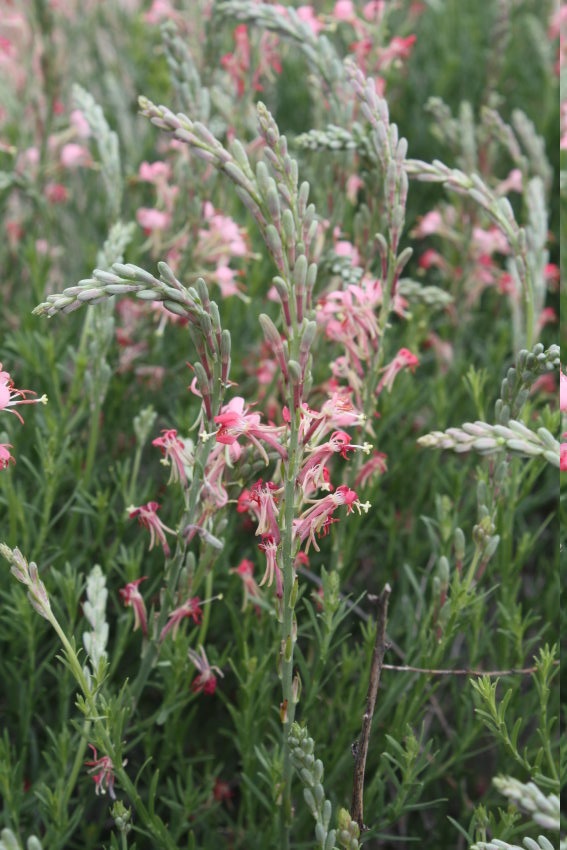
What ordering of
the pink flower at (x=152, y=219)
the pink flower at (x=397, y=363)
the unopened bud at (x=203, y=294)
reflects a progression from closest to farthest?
1. the unopened bud at (x=203, y=294)
2. the pink flower at (x=397, y=363)
3. the pink flower at (x=152, y=219)

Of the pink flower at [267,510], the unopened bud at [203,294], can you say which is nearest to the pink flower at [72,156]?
the unopened bud at [203,294]

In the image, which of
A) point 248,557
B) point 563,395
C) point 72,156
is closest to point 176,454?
point 563,395

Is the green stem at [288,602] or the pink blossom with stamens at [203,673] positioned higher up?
the green stem at [288,602]

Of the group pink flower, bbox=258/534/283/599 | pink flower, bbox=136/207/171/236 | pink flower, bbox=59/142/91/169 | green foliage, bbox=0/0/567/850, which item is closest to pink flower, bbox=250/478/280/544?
pink flower, bbox=258/534/283/599

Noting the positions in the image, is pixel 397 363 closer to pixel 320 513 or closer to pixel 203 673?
pixel 320 513

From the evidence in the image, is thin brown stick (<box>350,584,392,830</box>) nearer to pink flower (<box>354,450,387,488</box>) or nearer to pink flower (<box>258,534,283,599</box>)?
pink flower (<box>258,534,283,599</box>)

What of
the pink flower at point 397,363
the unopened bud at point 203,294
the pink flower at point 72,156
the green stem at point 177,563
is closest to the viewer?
the unopened bud at point 203,294

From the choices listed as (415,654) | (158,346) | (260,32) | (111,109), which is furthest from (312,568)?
(111,109)

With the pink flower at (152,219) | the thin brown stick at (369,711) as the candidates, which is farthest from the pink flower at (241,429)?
the pink flower at (152,219)

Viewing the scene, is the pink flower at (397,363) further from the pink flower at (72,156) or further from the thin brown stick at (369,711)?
the pink flower at (72,156)

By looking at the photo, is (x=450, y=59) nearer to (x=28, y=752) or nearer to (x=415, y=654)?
(x=415, y=654)

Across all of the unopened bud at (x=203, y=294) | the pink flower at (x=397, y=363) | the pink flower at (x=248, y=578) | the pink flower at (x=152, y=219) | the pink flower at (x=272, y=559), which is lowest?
the pink flower at (x=248, y=578)

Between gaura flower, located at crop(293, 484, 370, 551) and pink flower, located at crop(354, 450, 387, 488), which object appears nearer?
gaura flower, located at crop(293, 484, 370, 551)

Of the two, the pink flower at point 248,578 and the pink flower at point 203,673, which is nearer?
the pink flower at point 203,673
